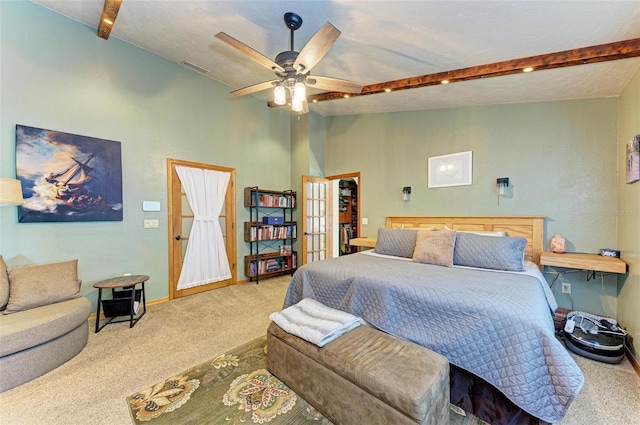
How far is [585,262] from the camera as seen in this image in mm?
2529

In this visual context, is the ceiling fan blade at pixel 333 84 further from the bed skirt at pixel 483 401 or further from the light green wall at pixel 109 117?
the bed skirt at pixel 483 401

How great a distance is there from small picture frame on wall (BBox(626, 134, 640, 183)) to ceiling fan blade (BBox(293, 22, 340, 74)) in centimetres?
270

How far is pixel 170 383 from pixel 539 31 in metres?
4.03

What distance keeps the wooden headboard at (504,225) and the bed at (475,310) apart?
0.8 inches

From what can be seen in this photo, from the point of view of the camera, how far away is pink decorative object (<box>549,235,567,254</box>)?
2881mm

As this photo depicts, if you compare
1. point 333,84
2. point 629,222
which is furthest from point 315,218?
point 629,222

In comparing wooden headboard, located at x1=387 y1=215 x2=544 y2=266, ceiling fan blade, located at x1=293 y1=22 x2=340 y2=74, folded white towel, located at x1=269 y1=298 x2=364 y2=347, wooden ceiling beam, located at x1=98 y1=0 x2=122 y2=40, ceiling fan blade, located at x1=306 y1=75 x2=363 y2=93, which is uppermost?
wooden ceiling beam, located at x1=98 y1=0 x2=122 y2=40

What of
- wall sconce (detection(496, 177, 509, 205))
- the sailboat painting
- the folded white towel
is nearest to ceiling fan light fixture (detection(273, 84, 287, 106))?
the folded white towel

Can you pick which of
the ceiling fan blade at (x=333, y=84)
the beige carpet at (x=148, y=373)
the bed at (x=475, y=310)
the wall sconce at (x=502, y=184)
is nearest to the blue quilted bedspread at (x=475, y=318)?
the bed at (x=475, y=310)

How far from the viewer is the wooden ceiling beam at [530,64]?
208cm

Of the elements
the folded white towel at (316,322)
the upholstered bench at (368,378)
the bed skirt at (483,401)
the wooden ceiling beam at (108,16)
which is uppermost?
the wooden ceiling beam at (108,16)

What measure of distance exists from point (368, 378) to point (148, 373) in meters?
1.83

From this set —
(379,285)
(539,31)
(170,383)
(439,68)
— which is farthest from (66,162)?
(539,31)

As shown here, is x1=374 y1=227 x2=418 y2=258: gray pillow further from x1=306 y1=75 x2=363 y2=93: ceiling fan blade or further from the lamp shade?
the lamp shade
